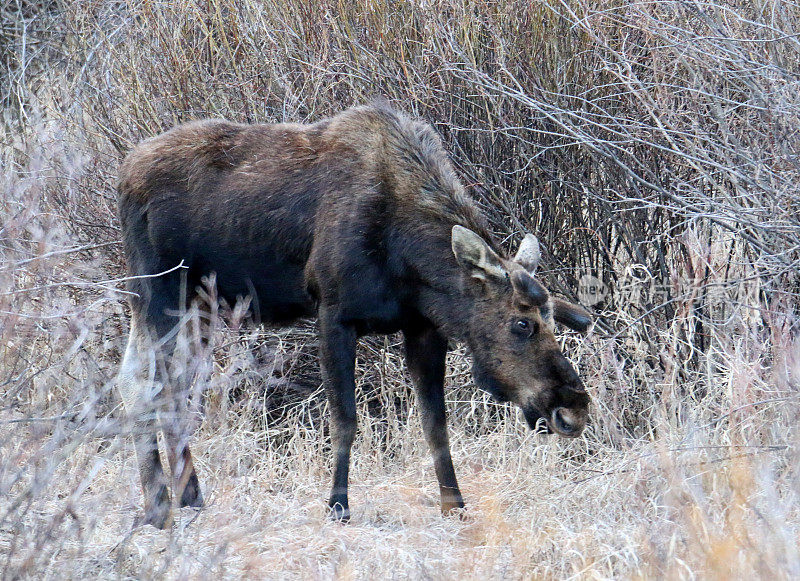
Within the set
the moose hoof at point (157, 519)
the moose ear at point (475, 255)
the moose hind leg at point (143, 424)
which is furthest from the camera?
the moose hind leg at point (143, 424)

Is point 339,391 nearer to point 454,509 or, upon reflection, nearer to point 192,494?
point 454,509

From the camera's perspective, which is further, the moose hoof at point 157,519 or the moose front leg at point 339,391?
the moose front leg at point 339,391

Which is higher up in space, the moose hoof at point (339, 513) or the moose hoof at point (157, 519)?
the moose hoof at point (157, 519)

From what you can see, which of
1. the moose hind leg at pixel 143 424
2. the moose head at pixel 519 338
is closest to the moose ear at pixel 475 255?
the moose head at pixel 519 338

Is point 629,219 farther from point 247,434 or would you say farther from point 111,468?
point 111,468

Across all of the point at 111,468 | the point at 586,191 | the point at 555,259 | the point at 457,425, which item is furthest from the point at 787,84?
the point at 111,468

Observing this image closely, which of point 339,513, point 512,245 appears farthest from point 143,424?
point 512,245

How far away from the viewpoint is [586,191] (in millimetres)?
6637

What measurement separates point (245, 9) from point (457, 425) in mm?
3368

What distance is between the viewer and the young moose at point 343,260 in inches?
212

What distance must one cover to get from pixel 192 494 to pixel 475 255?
2088 millimetres

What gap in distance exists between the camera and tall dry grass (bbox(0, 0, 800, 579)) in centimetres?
489

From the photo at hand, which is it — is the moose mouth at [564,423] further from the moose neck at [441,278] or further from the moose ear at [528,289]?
the moose neck at [441,278]

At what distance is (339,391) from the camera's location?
5.64 m
